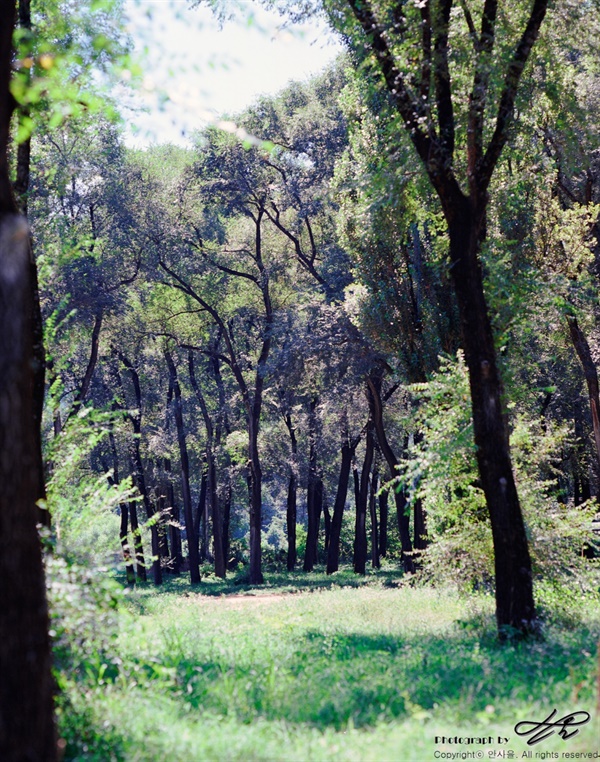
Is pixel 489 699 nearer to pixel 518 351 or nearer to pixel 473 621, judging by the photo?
pixel 473 621

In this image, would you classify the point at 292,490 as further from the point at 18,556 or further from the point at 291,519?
the point at 18,556

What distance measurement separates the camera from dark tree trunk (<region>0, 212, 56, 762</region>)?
4.23 metres

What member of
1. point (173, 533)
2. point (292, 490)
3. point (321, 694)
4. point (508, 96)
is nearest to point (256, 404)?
point (292, 490)

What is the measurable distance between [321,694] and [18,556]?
3.23 metres

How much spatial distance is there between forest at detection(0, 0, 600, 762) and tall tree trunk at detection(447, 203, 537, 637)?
0.03 m

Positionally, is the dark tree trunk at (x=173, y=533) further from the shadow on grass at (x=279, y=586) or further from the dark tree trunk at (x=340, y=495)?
the dark tree trunk at (x=340, y=495)

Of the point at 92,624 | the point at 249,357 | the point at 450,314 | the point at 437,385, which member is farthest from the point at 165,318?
the point at 92,624

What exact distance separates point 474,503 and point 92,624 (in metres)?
7.84

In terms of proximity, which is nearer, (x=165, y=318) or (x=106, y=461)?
(x=165, y=318)

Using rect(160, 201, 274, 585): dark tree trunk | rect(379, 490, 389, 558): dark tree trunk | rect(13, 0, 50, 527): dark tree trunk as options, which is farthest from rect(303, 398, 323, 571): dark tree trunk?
rect(13, 0, 50, 527): dark tree trunk

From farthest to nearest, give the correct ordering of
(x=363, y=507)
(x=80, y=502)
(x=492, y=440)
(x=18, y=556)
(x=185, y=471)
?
(x=363, y=507) < (x=185, y=471) < (x=492, y=440) < (x=80, y=502) < (x=18, y=556)

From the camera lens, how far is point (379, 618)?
12.8 metres

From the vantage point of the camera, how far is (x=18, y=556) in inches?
176

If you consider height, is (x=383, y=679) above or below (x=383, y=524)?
above
